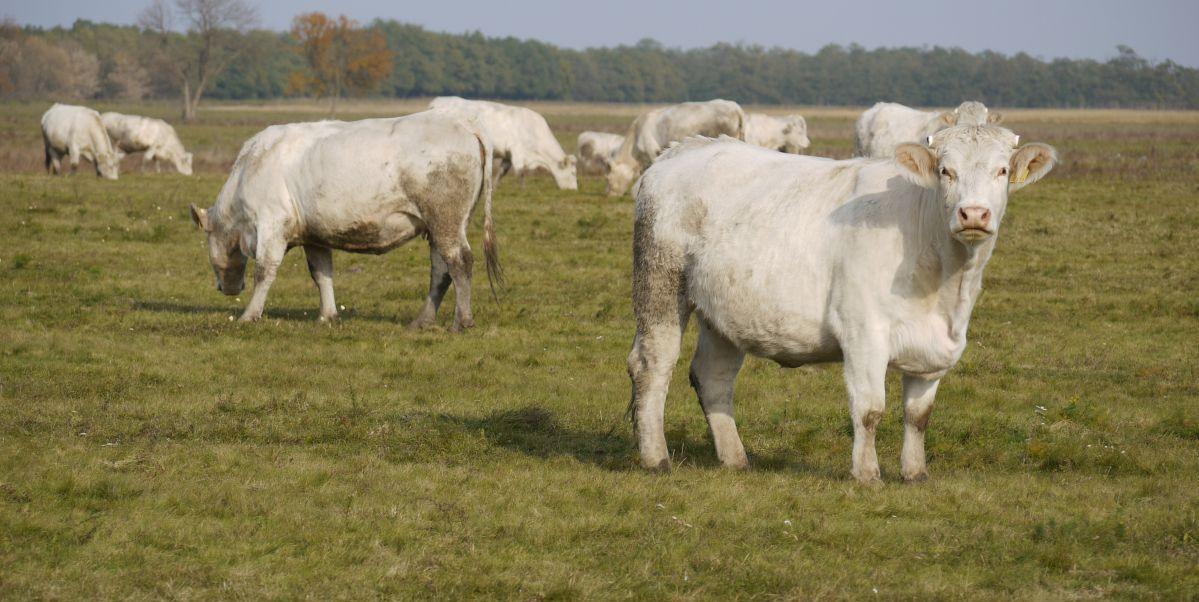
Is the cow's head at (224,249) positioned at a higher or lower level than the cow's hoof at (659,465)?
higher

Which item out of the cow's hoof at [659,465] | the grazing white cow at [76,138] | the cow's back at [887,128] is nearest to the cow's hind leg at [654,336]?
the cow's hoof at [659,465]

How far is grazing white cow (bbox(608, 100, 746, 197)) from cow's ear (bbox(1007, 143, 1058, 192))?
75.4ft

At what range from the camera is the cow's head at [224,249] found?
15867 mm

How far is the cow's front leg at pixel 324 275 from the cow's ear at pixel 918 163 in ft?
29.8

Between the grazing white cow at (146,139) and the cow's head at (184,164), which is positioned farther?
the grazing white cow at (146,139)

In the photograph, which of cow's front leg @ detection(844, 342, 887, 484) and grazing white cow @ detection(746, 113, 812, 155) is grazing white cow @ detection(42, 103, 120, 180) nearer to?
grazing white cow @ detection(746, 113, 812, 155)

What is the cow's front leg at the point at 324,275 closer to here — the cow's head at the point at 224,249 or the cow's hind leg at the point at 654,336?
the cow's head at the point at 224,249

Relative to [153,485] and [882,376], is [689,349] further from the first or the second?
[153,485]

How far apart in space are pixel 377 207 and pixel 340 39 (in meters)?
94.8

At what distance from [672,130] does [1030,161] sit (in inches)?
949

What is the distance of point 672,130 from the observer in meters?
31.5

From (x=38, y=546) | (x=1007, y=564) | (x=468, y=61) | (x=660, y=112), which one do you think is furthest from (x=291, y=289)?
Result: (x=468, y=61)

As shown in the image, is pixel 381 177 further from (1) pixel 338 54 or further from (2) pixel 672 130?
(1) pixel 338 54

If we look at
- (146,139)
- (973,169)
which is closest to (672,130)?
(146,139)
